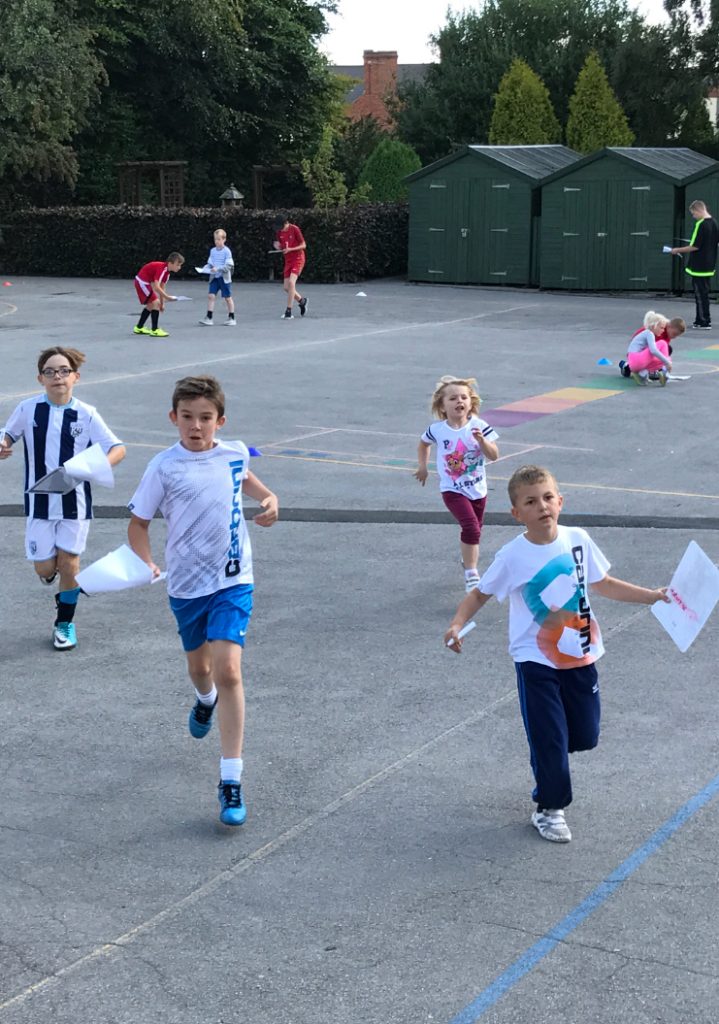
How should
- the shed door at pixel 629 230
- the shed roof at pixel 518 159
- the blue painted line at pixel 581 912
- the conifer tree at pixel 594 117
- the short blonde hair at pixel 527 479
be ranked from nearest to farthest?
1. the blue painted line at pixel 581 912
2. the short blonde hair at pixel 527 479
3. the shed door at pixel 629 230
4. the shed roof at pixel 518 159
5. the conifer tree at pixel 594 117

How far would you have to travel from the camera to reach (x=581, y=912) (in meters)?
5.12

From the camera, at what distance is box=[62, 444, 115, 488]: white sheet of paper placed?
720cm

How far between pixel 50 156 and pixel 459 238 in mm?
12069

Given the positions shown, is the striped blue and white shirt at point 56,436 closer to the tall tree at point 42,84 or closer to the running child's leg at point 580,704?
the running child's leg at point 580,704

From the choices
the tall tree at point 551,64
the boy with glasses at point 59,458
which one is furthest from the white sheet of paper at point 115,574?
the tall tree at point 551,64

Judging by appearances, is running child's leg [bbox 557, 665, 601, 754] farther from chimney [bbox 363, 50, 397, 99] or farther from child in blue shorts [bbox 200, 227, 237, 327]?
chimney [bbox 363, 50, 397, 99]

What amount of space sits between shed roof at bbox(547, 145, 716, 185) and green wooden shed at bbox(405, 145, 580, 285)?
1171mm

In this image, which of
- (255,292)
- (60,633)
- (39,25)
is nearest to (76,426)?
(60,633)

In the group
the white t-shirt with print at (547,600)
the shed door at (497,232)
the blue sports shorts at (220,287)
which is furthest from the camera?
the shed door at (497,232)

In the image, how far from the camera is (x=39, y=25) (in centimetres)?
3781

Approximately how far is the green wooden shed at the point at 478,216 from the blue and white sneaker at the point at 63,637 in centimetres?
2617

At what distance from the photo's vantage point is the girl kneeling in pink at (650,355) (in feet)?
60.4

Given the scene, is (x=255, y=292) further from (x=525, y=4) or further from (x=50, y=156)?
(x=525, y=4)

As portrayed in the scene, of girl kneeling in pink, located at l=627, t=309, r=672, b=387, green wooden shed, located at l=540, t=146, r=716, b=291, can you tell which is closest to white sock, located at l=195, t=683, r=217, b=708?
girl kneeling in pink, located at l=627, t=309, r=672, b=387
